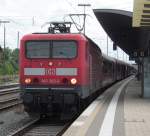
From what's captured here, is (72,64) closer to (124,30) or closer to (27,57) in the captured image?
(27,57)

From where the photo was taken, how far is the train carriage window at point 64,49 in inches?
681

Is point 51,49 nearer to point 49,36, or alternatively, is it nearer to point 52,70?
point 49,36

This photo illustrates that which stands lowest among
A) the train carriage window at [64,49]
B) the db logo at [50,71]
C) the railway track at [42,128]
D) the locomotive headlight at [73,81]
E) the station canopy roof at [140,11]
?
the railway track at [42,128]

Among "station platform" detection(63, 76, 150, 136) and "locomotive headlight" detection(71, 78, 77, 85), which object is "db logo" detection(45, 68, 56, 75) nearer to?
"locomotive headlight" detection(71, 78, 77, 85)

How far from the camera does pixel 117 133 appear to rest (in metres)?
11.8

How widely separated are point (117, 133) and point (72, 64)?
5575mm

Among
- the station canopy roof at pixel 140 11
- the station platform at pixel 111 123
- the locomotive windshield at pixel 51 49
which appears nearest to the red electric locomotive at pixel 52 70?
the locomotive windshield at pixel 51 49

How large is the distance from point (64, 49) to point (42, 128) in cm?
270

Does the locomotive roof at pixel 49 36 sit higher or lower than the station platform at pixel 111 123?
higher

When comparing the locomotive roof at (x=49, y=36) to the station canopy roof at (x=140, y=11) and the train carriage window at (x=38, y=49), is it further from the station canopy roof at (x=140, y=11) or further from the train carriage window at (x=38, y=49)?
the station canopy roof at (x=140, y=11)

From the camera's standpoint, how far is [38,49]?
17.5 metres

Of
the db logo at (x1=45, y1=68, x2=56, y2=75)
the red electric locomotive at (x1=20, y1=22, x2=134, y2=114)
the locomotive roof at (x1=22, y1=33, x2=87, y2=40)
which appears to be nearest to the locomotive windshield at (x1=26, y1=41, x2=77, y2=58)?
the red electric locomotive at (x1=20, y1=22, x2=134, y2=114)

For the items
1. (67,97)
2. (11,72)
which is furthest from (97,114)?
(11,72)

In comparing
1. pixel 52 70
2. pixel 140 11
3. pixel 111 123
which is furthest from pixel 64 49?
pixel 111 123
